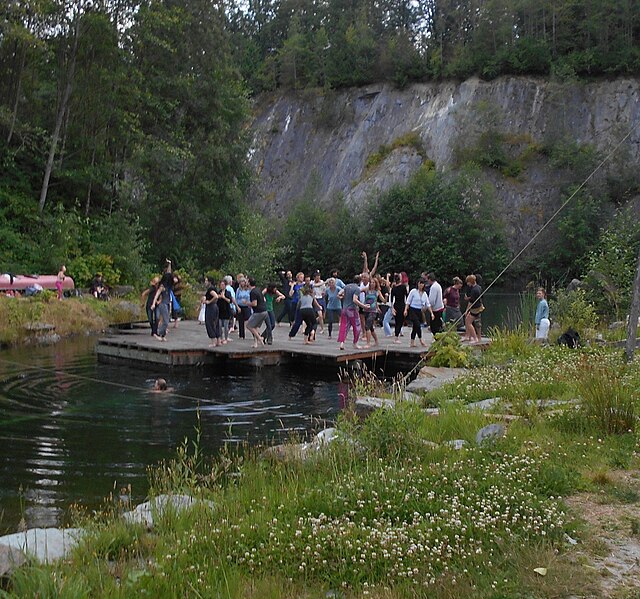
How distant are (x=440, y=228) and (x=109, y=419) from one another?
4199 centimetres

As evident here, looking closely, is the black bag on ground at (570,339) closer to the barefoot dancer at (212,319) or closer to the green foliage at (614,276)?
the green foliage at (614,276)

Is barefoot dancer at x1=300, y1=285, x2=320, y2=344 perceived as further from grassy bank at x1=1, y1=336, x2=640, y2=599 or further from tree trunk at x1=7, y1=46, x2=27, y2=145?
tree trunk at x1=7, y1=46, x2=27, y2=145

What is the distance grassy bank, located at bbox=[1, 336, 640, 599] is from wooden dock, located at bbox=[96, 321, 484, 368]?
963cm

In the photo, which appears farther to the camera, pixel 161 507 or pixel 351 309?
pixel 351 309

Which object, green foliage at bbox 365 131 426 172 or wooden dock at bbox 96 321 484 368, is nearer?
wooden dock at bbox 96 321 484 368

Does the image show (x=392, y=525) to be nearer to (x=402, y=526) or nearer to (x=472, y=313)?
(x=402, y=526)

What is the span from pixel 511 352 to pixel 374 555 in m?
10.2

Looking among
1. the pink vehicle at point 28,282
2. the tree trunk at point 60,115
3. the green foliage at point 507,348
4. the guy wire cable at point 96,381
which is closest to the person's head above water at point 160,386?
the guy wire cable at point 96,381

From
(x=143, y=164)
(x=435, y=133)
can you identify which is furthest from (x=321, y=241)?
(x=143, y=164)

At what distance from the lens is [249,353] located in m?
17.2

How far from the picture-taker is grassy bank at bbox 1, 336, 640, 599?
13.3 feet

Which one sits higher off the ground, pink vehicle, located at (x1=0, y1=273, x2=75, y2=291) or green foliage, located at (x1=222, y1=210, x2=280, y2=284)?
green foliage, located at (x1=222, y1=210, x2=280, y2=284)

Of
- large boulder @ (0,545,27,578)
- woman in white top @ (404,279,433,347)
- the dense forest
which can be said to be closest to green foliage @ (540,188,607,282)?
the dense forest

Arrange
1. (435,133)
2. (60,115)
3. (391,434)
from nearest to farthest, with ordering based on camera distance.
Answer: (391,434)
(60,115)
(435,133)
